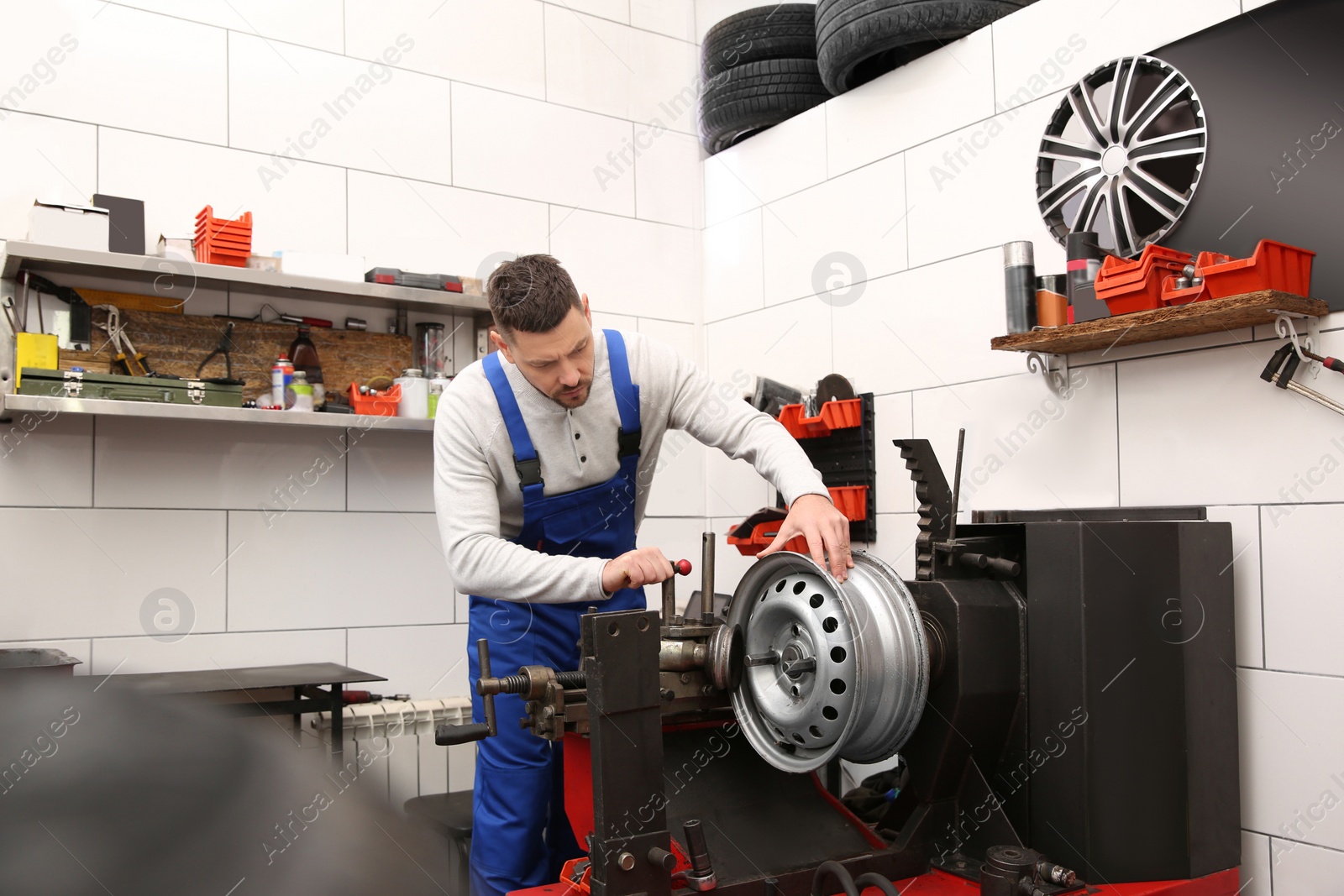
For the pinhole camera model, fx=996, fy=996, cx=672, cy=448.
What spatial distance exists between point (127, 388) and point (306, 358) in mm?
551

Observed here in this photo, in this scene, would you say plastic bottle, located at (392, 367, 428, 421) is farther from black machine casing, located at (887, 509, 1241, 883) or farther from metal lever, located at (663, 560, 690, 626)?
black machine casing, located at (887, 509, 1241, 883)

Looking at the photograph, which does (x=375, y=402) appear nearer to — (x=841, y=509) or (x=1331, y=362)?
(x=841, y=509)

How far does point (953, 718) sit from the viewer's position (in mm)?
1684

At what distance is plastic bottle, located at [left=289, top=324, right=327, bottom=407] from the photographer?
9.84ft

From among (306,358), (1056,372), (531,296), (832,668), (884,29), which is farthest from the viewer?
(306,358)

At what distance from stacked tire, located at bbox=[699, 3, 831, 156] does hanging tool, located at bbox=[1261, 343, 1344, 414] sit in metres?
1.89

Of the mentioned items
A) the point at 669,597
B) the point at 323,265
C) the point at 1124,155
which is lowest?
the point at 669,597

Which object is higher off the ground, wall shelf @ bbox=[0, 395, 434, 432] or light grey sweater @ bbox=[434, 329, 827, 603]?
wall shelf @ bbox=[0, 395, 434, 432]

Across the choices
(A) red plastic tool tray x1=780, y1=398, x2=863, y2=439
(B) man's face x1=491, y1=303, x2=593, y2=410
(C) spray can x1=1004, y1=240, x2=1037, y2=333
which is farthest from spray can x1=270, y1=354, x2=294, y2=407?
(C) spray can x1=1004, y1=240, x2=1037, y2=333

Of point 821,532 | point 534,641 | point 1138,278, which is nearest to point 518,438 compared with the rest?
point 534,641

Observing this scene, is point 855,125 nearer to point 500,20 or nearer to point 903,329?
point 903,329

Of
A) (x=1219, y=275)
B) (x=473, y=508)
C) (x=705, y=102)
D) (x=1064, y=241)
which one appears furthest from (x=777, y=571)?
(x=705, y=102)

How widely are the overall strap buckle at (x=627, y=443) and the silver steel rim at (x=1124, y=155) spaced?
1.22m

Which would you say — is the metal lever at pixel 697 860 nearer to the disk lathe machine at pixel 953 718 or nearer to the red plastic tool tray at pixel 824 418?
the disk lathe machine at pixel 953 718
